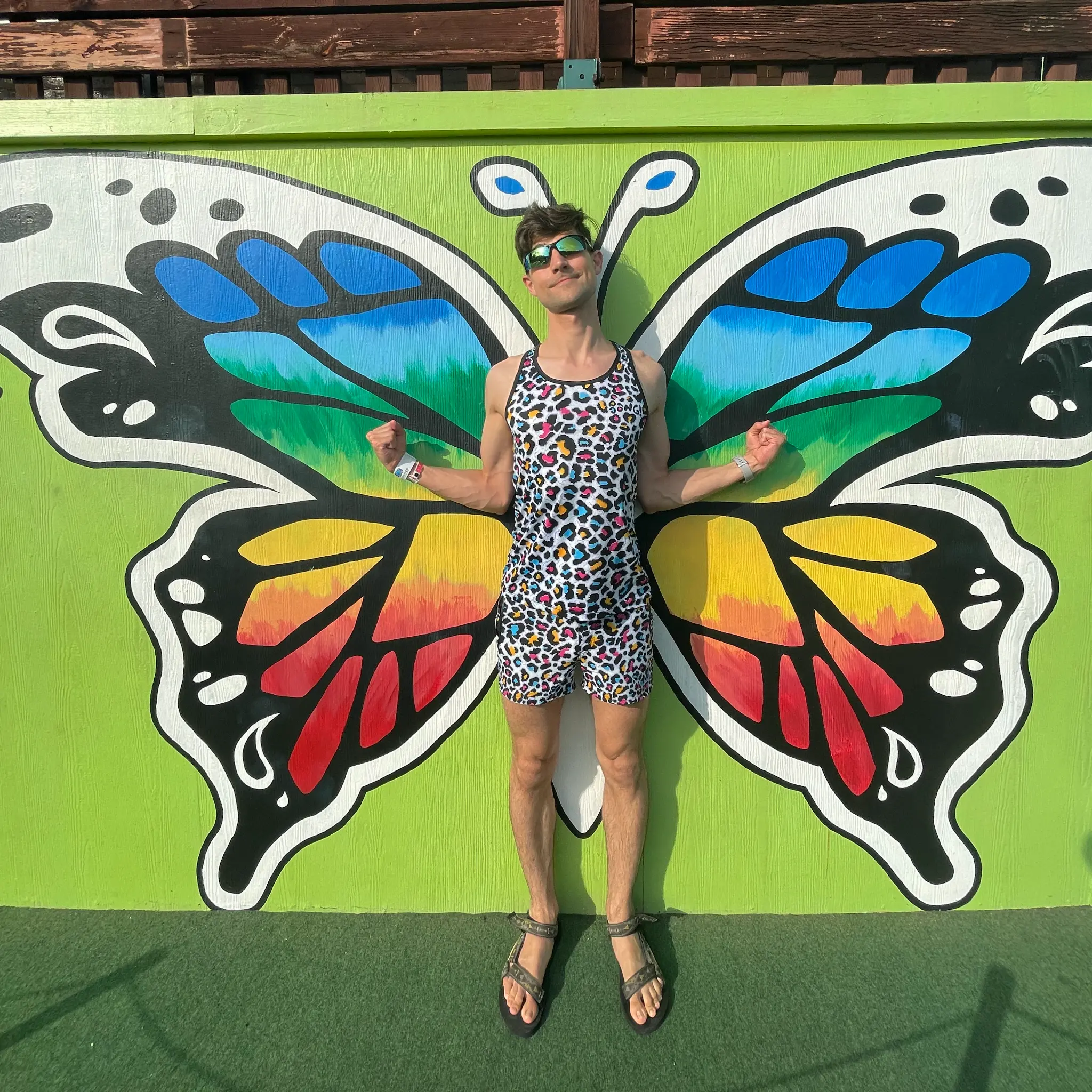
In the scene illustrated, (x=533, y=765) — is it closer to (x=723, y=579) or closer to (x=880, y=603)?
(x=723, y=579)

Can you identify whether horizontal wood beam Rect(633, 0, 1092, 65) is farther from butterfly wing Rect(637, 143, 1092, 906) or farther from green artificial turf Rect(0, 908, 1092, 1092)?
green artificial turf Rect(0, 908, 1092, 1092)

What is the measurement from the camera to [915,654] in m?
2.29

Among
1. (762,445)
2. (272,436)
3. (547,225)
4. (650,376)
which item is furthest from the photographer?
(272,436)

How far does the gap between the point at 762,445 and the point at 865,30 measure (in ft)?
4.55

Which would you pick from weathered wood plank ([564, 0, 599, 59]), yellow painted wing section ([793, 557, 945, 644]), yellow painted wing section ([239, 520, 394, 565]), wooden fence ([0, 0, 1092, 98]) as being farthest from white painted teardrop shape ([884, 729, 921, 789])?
weathered wood plank ([564, 0, 599, 59])

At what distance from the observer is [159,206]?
2148 mm

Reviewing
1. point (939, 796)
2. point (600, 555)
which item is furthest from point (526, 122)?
point (939, 796)

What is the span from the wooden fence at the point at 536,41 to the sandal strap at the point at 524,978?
2.65 meters

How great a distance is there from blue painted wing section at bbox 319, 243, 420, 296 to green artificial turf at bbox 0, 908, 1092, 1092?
6.62 feet

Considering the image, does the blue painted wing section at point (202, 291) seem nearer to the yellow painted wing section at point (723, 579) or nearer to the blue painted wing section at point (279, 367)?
the blue painted wing section at point (279, 367)

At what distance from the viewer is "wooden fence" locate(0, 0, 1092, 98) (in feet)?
7.35

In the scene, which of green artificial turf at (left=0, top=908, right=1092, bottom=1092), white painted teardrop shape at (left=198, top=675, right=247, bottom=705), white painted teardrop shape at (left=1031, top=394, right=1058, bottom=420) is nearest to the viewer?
green artificial turf at (left=0, top=908, right=1092, bottom=1092)

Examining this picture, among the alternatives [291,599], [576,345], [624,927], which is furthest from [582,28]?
[624,927]

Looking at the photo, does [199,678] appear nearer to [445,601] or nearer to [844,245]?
[445,601]
